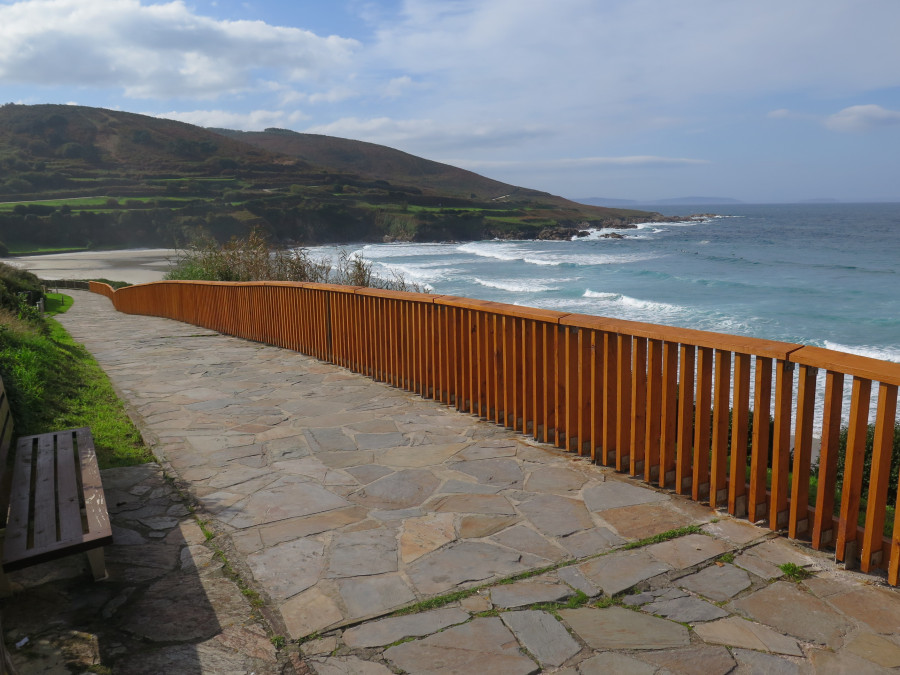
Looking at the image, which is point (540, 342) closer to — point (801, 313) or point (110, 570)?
point (110, 570)

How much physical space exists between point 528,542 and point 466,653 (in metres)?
1.01

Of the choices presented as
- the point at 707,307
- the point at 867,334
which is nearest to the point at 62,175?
the point at 707,307

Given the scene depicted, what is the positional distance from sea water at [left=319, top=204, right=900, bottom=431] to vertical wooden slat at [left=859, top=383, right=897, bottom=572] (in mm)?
11038

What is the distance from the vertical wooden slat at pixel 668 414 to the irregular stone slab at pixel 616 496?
0.15 m

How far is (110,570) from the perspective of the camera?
3.31m

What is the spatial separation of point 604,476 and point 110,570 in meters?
2.85

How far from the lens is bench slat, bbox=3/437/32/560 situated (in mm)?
2765

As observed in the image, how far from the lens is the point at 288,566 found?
11.1ft

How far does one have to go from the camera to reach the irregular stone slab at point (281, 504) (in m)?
3.96

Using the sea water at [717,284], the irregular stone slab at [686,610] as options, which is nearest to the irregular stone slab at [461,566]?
the irregular stone slab at [686,610]

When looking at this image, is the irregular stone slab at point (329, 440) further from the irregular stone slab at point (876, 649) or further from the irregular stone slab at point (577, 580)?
the irregular stone slab at point (876, 649)

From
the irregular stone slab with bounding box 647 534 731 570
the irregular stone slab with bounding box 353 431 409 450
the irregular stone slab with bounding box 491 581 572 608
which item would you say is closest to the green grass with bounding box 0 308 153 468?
the irregular stone slab with bounding box 353 431 409 450

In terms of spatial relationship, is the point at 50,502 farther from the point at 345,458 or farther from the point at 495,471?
the point at 495,471

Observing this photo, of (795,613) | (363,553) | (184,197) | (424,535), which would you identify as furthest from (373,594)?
(184,197)
